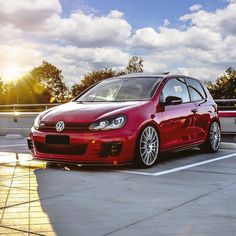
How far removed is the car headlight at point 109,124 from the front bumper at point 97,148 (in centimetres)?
7

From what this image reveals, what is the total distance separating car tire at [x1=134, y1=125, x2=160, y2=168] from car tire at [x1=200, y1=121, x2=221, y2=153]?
212cm

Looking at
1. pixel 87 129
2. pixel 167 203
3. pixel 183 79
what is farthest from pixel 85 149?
pixel 183 79

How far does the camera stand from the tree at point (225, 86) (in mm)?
85625

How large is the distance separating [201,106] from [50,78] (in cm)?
9761

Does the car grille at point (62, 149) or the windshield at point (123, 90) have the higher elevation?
the windshield at point (123, 90)

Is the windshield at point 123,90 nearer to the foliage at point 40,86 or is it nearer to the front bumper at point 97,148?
the front bumper at point 97,148

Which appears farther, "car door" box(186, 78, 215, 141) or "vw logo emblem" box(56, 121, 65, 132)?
"car door" box(186, 78, 215, 141)

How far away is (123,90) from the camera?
26.8ft

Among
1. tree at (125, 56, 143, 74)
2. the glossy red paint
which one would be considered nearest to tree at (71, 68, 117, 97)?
tree at (125, 56, 143, 74)

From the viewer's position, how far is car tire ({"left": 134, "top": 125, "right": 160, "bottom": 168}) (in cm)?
713

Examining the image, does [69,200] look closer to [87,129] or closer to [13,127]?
[87,129]

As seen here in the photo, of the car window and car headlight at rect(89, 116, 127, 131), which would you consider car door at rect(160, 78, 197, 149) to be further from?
car headlight at rect(89, 116, 127, 131)

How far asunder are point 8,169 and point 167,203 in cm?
321

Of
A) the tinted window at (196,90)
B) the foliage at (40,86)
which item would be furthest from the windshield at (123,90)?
the foliage at (40,86)
